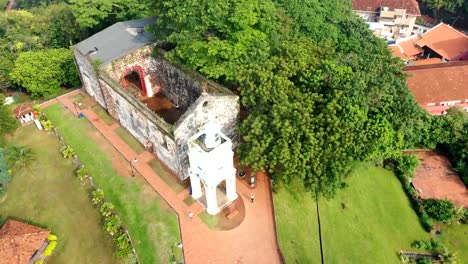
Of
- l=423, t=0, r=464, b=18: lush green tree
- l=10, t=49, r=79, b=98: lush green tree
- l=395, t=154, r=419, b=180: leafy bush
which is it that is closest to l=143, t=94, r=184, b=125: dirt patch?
l=10, t=49, r=79, b=98: lush green tree

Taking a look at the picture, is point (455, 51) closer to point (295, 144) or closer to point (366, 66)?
point (366, 66)

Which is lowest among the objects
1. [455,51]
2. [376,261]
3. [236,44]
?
[376,261]

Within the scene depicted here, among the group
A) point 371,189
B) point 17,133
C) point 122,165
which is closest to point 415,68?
point 371,189

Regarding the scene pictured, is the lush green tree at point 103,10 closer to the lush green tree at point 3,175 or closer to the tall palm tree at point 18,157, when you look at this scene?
the tall palm tree at point 18,157

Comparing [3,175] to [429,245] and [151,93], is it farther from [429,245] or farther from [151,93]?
[429,245]

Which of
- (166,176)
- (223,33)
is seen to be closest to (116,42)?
(223,33)

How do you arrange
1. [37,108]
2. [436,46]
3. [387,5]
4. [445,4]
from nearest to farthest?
[37,108]
[436,46]
[387,5]
[445,4]

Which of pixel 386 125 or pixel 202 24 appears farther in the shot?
pixel 202 24
